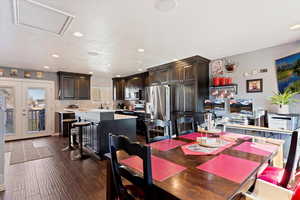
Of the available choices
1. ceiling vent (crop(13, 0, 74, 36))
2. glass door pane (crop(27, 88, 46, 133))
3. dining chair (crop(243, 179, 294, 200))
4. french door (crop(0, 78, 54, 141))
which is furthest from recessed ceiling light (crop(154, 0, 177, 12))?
glass door pane (crop(27, 88, 46, 133))

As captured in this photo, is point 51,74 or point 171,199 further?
point 51,74

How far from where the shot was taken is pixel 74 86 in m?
6.12

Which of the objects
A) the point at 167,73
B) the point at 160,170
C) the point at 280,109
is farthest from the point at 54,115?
the point at 280,109

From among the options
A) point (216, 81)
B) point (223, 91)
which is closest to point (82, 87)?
point (216, 81)

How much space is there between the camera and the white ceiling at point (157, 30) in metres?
1.87

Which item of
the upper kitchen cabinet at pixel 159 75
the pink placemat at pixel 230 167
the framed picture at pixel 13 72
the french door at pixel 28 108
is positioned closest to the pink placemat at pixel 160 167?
the pink placemat at pixel 230 167

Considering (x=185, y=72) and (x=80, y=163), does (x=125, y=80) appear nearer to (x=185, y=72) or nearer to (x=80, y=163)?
(x=185, y=72)

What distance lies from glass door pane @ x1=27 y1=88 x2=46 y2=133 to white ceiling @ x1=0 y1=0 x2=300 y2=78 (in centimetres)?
200

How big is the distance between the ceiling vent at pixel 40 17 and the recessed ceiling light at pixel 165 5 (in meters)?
1.23

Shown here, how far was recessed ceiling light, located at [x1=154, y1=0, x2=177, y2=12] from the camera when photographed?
5.73 ft

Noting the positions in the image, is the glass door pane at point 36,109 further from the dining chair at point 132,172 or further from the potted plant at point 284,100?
the potted plant at point 284,100

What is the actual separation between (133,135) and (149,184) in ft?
10.2

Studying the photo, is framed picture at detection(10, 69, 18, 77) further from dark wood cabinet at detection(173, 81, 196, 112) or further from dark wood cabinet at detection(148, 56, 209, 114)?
dark wood cabinet at detection(173, 81, 196, 112)

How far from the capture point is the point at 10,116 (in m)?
5.12
